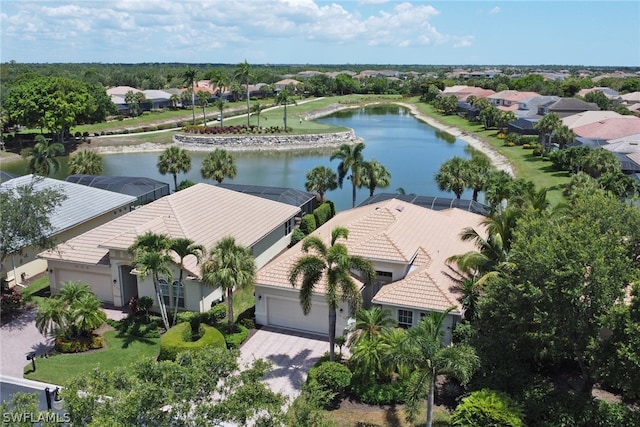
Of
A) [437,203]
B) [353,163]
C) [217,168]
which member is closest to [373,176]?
[353,163]

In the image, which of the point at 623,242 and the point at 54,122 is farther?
the point at 54,122

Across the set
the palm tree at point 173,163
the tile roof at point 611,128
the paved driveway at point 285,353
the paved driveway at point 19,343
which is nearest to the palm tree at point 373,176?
the palm tree at point 173,163

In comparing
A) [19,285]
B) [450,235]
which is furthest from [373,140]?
[19,285]

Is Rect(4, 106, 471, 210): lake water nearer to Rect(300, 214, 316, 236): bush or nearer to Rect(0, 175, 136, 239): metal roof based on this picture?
Rect(300, 214, 316, 236): bush

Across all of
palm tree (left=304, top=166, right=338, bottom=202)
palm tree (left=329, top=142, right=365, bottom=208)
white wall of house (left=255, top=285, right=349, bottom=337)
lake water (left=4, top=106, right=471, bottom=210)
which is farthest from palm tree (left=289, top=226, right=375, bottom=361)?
lake water (left=4, top=106, right=471, bottom=210)

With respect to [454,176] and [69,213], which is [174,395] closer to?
[69,213]

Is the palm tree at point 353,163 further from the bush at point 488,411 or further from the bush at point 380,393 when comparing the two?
the bush at point 488,411

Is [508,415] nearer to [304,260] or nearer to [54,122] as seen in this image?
[304,260]
